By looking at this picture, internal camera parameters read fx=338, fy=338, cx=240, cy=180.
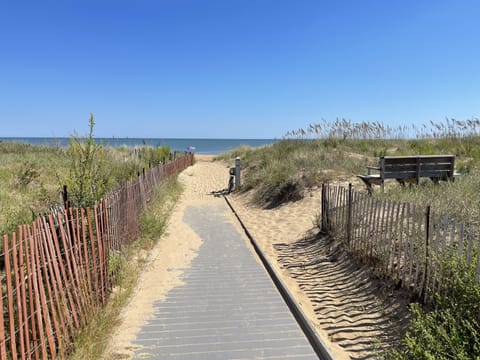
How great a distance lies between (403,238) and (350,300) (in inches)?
48.8

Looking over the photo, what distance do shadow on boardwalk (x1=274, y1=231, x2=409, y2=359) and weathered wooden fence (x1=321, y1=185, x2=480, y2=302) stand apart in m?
0.24

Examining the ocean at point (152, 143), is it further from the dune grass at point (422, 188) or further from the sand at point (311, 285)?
the dune grass at point (422, 188)

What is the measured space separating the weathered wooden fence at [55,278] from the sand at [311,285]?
0.55m

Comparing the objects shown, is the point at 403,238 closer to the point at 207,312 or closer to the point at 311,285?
the point at 311,285

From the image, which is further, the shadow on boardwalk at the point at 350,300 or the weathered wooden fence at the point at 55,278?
the shadow on boardwalk at the point at 350,300

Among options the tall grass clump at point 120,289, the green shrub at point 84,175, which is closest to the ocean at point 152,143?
the green shrub at point 84,175

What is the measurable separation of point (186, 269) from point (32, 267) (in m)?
3.49

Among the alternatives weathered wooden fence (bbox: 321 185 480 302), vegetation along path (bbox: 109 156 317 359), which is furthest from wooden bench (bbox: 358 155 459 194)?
vegetation along path (bbox: 109 156 317 359)

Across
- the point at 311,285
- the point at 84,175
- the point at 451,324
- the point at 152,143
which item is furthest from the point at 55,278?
the point at 152,143

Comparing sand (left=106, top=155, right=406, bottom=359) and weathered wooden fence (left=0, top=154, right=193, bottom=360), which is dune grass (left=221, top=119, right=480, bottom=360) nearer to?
sand (left=106, top=155, right=406, bottom=359)

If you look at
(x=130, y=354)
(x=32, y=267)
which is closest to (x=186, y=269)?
(x=130, y=354)

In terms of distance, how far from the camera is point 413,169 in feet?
30.9

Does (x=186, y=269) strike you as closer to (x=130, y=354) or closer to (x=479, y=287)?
(x=130, y=354)

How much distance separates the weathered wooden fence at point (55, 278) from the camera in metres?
2.64
